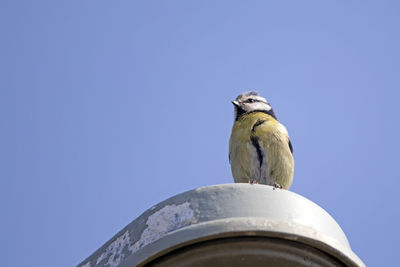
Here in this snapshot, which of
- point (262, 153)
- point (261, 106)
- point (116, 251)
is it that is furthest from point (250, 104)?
point (116, 251)

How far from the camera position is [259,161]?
22.5 ft

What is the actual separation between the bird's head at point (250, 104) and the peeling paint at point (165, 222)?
17.2 ft

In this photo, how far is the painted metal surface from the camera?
8.08ft

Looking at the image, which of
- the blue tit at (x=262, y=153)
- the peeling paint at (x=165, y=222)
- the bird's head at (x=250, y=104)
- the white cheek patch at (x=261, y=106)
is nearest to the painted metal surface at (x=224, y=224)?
the peeling paint at (x=165, y=222)

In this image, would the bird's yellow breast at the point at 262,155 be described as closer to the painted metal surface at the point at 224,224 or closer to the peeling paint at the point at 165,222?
the painted metal surface at the point at 224,224

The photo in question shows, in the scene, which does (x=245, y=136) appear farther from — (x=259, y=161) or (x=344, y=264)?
(x=344, y=264)

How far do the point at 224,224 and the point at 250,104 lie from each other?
18.9 ft

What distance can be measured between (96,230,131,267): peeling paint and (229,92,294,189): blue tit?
4089 mm

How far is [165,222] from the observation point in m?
2.61

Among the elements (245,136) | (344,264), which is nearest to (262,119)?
(245,136)

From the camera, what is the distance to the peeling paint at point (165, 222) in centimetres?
256

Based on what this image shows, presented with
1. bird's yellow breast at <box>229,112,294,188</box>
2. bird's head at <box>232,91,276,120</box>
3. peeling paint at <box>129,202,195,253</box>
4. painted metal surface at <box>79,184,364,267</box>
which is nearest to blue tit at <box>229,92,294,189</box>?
bird's yellow breast at <box>229,112,294,188</box>

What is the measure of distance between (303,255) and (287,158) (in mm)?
4436

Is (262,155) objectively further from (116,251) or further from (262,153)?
(116,251)
